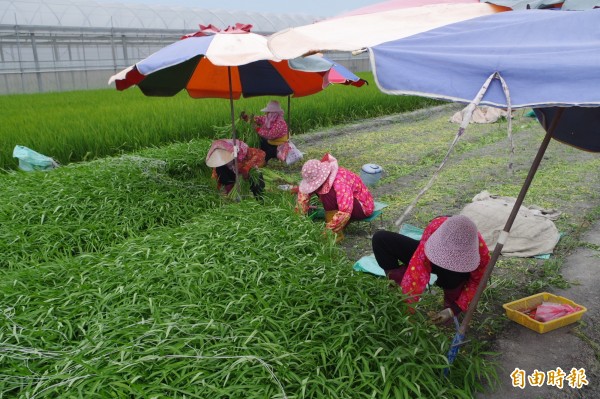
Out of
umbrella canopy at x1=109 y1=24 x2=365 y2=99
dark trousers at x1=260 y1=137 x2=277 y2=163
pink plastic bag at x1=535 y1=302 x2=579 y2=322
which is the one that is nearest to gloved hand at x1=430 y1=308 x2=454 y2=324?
pink plastic bag at x1=535 y1=302 x2=579 y2=322

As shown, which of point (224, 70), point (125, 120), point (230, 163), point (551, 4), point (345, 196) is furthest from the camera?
point (125, 120)

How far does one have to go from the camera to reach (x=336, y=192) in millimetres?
3811

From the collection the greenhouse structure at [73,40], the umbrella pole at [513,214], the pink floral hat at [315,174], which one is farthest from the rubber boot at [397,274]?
the greenhouse structure at [73,40]

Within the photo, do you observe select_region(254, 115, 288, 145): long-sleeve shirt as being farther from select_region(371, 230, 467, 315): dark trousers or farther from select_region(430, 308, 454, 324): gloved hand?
select_region(430, 308, 454, 324): gloved hand

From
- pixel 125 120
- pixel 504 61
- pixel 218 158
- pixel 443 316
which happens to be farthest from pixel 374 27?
pixel 125 120

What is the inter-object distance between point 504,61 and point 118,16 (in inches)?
939

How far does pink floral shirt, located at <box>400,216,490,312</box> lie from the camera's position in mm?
2539

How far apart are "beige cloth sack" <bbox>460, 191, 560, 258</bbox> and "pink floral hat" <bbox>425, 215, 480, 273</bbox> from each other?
4.84 feet

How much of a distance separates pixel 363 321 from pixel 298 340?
339 mm

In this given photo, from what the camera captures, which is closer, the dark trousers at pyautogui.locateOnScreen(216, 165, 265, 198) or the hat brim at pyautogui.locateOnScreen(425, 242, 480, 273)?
the hat brim at pyautogui.locateOnScreen(425, 242, 480, 273)

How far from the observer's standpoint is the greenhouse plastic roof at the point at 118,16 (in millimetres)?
18688

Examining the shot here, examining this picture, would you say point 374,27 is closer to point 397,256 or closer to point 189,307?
point 397,256

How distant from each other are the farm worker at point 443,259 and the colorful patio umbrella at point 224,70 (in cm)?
137

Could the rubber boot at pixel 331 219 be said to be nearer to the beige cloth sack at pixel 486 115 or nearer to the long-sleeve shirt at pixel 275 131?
the long-sleeve shirt at pixel 275 131
